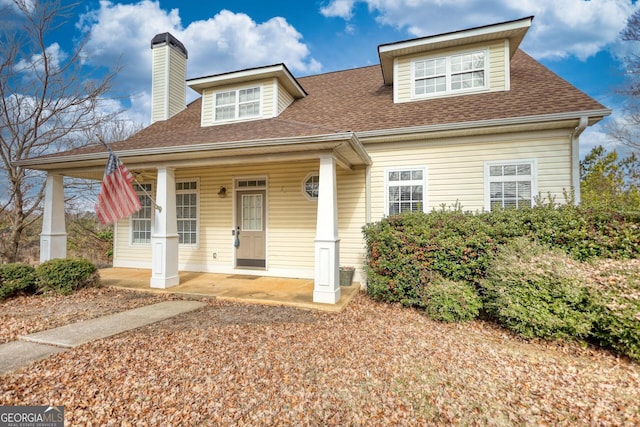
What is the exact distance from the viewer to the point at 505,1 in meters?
8.05

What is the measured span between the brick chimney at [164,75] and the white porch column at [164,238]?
4791mm

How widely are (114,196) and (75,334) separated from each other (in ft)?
8.66

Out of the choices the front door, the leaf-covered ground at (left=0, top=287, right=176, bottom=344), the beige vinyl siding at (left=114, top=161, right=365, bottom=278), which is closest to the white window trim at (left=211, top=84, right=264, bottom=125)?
the beige vinyl siding at (left=114, top=161, right=365, bottom=278)

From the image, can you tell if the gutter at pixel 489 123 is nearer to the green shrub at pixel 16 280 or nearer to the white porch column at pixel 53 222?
the green shrub at pixel 16 280

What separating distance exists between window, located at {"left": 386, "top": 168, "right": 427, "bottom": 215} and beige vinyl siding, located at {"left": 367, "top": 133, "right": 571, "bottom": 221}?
120mm

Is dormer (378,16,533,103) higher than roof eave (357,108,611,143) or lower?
higher

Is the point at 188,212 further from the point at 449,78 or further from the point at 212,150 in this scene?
the point at 449,78

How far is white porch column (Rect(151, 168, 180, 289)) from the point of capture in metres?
6.14

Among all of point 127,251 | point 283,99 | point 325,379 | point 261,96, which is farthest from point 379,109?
point 127,251

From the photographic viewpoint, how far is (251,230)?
7.69 metres

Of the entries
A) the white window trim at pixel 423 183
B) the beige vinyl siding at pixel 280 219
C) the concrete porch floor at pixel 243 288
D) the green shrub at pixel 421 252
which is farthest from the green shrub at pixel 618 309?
the beige vinyl siding at pixel 280 219

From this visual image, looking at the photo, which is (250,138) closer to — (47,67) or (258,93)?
(258,93)

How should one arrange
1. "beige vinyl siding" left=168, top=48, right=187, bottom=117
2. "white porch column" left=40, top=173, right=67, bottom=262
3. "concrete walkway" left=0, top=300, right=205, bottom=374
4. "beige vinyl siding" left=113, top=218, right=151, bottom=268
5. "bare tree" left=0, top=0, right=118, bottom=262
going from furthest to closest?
"beige vinyl siding" left=168, top=48, right=187, bottom=117 → "beige vinyl siding" left=113, top=218, right=151, bottom=268 → "bare tree" left=0, top=0, right=118, bottom=262 → "white porch column" left=40, top=173, right=67, bottom=262 → "concrete walkway" left=0, top=300, right=205, bottom=374

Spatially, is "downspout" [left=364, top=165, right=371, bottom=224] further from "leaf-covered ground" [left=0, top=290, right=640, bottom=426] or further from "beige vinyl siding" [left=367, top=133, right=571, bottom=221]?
"leaf-covered ground" [left=0, top=290, right=640, bottom=426]
